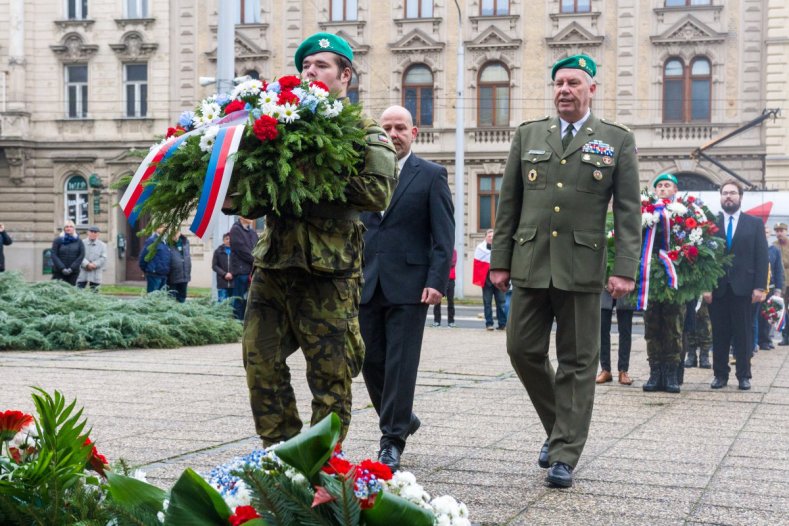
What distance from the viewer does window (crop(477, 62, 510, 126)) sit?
126 ft

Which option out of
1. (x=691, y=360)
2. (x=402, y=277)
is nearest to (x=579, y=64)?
(x=402, y=277)

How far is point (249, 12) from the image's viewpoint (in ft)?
132

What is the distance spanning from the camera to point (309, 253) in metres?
5.06

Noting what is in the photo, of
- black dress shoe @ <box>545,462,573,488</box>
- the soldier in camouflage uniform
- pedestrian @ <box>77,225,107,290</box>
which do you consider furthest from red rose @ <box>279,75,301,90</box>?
pedestrian @ <box>77,225,107,290</box>

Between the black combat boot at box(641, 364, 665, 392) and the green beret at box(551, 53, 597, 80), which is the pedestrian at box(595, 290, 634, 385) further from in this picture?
the green beret at box(551, 53, 597, 80)

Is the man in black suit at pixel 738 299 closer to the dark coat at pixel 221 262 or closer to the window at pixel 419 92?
the dark coat at pixel 221 262

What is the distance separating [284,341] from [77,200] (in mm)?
37573

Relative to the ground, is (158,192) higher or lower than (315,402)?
higher

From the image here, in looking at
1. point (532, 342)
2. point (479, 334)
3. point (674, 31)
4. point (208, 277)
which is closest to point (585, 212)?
point (532, 342)

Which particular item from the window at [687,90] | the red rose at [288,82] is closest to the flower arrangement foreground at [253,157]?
the red rose at [288,82]

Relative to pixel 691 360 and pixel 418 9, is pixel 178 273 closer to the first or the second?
pixel 691 360

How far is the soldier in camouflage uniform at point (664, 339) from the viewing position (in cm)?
1116

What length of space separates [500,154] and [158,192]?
34.2 m

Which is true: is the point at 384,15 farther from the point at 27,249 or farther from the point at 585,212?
the point at 585,212
